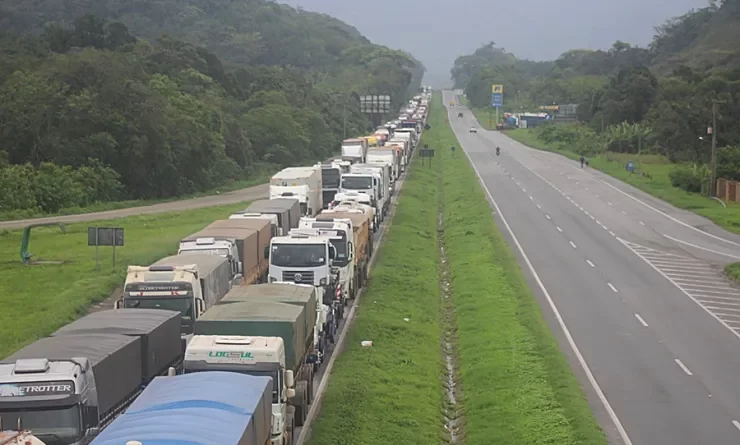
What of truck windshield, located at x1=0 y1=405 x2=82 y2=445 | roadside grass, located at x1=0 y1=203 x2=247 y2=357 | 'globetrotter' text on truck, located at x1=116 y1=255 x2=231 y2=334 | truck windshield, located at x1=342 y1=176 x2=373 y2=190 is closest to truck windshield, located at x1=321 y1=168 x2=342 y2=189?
truck windshield, located at x1=342 y1=176 x2=373 y2=190

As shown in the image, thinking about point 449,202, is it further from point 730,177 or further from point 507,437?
point 507,437

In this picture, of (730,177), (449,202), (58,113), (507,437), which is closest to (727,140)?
(730,177)

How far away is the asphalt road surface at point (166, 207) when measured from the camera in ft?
170

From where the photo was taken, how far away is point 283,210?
41.7 meters

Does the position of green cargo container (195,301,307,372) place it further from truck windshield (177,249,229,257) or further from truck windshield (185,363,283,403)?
truck windshield (177,249,229,257)

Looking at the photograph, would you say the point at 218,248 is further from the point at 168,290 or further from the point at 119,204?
the point at 119,204

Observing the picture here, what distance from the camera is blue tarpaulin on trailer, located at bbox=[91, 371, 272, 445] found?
1274 centimetres

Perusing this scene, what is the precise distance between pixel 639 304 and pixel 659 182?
4559 cm

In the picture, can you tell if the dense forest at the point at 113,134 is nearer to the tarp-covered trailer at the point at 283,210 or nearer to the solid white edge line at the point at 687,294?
the tarp-covered trailer at the point at 283,210

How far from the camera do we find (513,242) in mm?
49375

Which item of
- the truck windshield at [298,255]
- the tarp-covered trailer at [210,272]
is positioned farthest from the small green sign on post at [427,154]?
the tarp-covered trailer at [210,272]

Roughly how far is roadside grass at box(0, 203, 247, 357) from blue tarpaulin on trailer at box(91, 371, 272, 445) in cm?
1120

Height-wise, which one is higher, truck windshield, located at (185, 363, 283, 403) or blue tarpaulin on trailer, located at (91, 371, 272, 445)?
blue tarpaulin on trailer, located at (91, 371, 272, 445)

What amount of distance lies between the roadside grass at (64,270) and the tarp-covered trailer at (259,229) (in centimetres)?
413
